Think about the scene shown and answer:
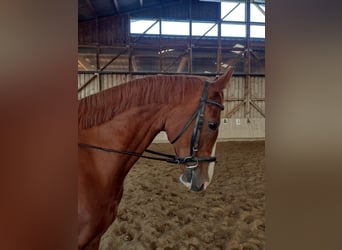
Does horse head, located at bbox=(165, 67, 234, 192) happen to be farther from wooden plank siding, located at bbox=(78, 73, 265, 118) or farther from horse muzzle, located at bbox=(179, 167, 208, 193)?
wooden plank siding, located at bbox=(78, 73, 265, 118)

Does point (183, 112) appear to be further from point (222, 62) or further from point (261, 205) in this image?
point (222, 62)

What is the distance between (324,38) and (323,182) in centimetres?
11

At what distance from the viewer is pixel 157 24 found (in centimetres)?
443

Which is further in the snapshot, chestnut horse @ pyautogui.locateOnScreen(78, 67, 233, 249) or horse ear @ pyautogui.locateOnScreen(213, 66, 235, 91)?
horse ear @ pyautogui.locateOnScreen(213, 66, 235, 91)

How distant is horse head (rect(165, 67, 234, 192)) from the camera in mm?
1016

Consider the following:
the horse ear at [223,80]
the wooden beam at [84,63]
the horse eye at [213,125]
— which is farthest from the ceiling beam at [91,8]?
the horse eye at [213,125]

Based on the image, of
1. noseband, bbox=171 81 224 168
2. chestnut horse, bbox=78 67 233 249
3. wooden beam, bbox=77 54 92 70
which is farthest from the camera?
wooden beam, bbox=77 54 92 70

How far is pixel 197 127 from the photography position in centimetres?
102

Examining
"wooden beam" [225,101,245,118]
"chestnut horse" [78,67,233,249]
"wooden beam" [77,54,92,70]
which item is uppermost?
"wooden beam" [77,54,92,70]

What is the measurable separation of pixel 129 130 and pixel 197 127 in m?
0.26

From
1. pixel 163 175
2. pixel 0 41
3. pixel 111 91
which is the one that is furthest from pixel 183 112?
pixel 163 175

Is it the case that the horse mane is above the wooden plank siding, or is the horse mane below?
below

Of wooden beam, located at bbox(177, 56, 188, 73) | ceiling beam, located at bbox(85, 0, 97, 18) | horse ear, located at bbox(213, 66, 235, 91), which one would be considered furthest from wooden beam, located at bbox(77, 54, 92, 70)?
horse ear, located at bbox(213, 66, 235, 91)

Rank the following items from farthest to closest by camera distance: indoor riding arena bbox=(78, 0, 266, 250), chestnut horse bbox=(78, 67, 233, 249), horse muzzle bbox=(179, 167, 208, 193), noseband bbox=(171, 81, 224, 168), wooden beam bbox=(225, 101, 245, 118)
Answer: wooden beam bbox=(225, 101, 245, 118)
indoor riding arena bbox=(78, 0, 266, 250)
horse muzzle bbox=(179, 167, 208, 193)
noseband bbox=(171, 81, 224, 168)
chestnut horse bbox=(78, 67, 233, 249)
